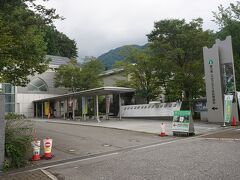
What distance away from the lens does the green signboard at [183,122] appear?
16547 mm

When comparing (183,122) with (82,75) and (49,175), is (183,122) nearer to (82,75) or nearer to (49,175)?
(49,175)

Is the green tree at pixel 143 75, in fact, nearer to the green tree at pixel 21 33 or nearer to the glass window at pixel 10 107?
the green tree at pixel 21 33

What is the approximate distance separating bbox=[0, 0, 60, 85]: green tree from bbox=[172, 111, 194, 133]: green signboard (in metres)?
8.29

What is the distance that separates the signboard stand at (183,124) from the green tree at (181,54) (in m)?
9.71

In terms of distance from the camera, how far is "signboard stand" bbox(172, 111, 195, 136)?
651 inches

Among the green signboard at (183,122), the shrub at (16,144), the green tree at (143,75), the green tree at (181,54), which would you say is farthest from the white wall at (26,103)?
the shrub at (16,144)

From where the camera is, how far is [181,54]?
27.0 metres

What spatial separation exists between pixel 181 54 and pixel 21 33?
680 inches

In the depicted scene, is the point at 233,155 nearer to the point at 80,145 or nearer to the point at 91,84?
the point at 80,145

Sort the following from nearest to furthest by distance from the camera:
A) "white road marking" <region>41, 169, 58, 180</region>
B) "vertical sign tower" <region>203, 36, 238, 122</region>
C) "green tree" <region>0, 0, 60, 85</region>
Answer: "white road marking" <region>41, 169, 58, 180</region> → "green tree" <region>0, 0, 60, 85</region> → "vertical sign tower" <region>203, 36, 238, 122</region>

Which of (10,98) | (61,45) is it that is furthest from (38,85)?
(61,45)

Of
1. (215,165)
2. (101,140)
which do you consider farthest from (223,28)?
(215,165)

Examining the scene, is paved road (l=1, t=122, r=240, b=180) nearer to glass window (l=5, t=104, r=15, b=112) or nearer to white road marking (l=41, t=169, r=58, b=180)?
white road marking (l=41, t=169, r=58, b=180)

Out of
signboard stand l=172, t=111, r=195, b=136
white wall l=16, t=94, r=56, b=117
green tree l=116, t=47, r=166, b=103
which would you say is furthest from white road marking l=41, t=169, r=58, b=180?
white wall l=16, t=94, r=56, b=117
